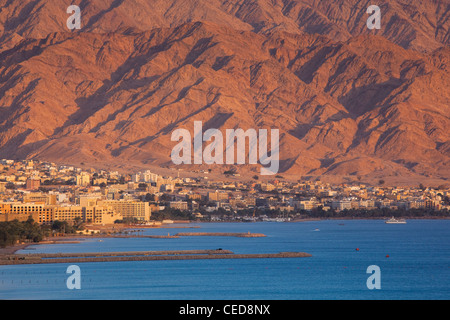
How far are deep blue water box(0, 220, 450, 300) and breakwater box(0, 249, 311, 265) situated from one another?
1657 mm

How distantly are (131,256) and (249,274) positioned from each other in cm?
1770

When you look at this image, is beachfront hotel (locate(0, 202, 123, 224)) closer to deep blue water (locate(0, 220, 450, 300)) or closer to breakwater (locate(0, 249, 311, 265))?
deep blue water (locate(0, 220, 450, 300))

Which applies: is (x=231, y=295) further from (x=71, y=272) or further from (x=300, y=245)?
(x=300, y=245)

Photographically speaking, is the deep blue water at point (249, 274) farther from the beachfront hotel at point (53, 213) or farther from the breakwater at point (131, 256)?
the beachfront hotel at point (53, 213)

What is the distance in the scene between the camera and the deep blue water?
90.1 m

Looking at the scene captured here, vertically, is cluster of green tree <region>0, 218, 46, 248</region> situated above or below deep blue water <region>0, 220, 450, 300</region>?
above

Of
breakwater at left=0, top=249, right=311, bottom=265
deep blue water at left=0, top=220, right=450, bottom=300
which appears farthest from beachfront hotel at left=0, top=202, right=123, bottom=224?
breakwater at left=0, top=249, right=311, bottom=265

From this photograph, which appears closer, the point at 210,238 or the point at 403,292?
the point at 403,292

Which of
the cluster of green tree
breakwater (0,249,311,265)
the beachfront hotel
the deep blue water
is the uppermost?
the beachfront hotel

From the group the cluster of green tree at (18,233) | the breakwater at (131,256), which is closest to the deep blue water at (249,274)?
the breakwater at (131,256)

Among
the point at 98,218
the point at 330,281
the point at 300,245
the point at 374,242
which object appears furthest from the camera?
the point at 98,218

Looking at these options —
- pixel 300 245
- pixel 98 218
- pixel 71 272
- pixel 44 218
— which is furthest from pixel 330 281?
pixel 98 218

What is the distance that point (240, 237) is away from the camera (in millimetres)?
166125

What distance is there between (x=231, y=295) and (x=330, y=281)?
1450 cm
